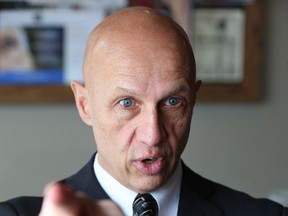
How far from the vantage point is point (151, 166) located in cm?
72

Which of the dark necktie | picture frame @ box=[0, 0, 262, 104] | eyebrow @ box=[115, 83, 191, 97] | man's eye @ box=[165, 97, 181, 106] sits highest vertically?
eyebrow @ box=[115, 83, 191, 97]

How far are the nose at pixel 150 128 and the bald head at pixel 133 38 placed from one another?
0.07 metres

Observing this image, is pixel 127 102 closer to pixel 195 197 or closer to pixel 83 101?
pixel 83 101

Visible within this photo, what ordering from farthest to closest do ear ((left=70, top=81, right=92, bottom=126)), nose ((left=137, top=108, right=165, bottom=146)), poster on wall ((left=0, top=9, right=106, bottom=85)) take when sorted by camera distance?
1. poster on wall ((left=0, top=9, right=106, bottom=85))
2. ear ((left=70, top=81, right=92, bottom=126))
3. nose ((left=137, top=108, right=165, bottom=146))

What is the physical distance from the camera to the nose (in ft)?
2.28

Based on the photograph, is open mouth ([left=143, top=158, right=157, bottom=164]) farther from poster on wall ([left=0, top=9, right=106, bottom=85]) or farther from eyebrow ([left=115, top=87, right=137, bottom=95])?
poster on wall ([left=0, top=9, right=106, bottom=85])

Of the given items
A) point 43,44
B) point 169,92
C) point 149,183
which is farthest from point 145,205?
point 43,44

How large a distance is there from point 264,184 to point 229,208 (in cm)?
98

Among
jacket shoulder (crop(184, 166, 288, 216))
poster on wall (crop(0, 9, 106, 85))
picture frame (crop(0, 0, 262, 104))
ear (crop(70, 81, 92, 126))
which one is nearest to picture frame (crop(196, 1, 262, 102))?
picture frame (crop(0, 0, 262, 104))

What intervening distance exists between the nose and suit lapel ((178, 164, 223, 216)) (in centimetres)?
16

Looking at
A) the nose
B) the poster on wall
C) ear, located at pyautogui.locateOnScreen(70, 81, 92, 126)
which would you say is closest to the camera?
the nose

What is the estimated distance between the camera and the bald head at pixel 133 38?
2.35 ft

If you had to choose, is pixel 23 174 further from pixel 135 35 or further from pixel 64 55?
pixel 135 35

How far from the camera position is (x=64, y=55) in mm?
1742
